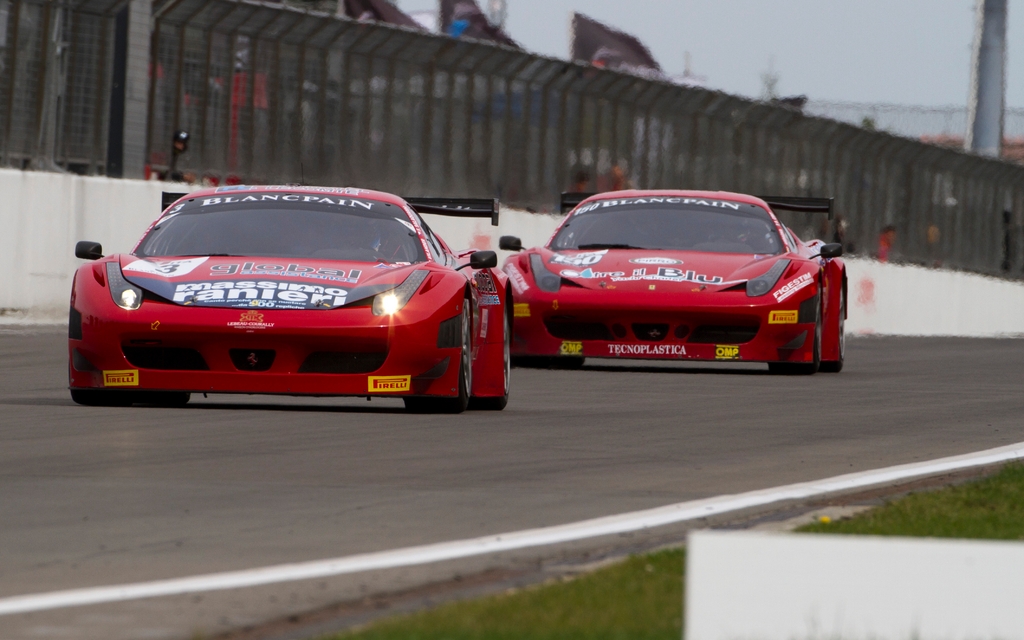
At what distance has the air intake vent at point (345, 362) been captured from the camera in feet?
33.2

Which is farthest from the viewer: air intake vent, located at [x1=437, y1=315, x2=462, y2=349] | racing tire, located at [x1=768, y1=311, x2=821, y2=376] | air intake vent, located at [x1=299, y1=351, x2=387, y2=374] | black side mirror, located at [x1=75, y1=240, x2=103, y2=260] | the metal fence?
the metal fence

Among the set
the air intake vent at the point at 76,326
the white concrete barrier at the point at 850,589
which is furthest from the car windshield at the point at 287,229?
the white concrete barrier at the point at 850,589

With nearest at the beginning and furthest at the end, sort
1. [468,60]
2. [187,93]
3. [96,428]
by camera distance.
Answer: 1. [96,428]
2. [187,93]
3. [468,60]

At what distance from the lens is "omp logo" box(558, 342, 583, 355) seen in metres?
15.4

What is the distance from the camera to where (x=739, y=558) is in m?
4.42

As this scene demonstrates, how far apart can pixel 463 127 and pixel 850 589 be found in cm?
2222

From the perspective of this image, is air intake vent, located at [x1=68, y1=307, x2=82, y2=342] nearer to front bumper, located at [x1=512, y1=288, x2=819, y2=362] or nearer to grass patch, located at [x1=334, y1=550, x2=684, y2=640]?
grass patch, located at [x1=334, y1=550, x2=684, y2=640]

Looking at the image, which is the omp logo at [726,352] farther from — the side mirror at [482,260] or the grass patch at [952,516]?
the grass patch at [952,516]

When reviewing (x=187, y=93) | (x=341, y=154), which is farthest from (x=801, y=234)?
(x=187, y=93)

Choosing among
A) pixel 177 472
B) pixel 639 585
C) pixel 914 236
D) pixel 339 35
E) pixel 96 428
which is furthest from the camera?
pixel 914 236

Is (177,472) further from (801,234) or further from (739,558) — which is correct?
(801,234)

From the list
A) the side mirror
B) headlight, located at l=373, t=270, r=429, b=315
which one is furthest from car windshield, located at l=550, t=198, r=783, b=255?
headlight, located at l=373, t=270, r=429, b=315

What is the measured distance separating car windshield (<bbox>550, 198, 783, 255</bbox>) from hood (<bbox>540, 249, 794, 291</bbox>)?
11.3 inches

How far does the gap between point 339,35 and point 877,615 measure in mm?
19752
